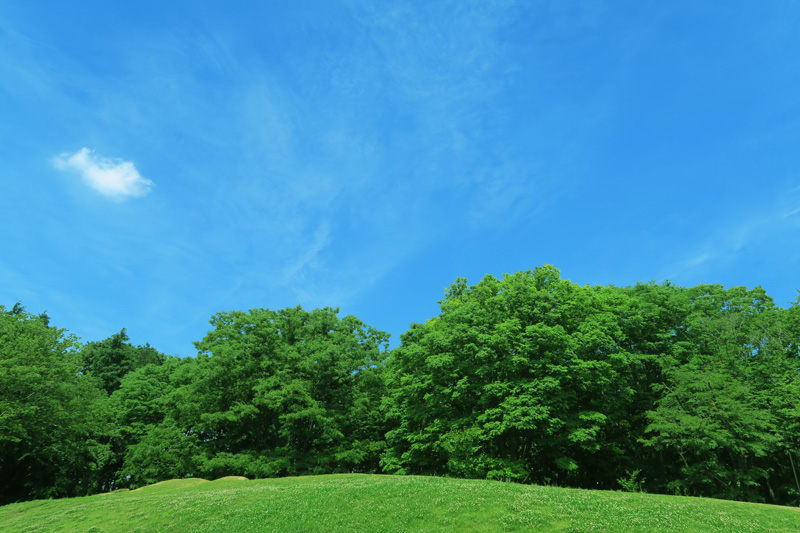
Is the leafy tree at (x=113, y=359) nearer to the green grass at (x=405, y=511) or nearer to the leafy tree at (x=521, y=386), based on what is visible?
the green grass at (x=405, y=511)

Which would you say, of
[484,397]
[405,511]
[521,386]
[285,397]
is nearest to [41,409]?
[285,397]

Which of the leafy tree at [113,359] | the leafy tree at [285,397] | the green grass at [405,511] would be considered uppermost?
the leafy tree at [113,359]

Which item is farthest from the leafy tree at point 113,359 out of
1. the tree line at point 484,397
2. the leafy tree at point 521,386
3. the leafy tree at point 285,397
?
the leafy tree at point 521,386

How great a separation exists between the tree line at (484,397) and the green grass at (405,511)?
38.8ft

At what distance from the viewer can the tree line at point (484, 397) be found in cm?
3294

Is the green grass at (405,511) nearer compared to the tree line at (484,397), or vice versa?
the green grass at (405,511)

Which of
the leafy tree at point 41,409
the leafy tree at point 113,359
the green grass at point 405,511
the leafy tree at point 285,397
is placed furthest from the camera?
the leafy tree at point 113,359

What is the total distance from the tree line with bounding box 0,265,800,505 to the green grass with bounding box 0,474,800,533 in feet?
38.8

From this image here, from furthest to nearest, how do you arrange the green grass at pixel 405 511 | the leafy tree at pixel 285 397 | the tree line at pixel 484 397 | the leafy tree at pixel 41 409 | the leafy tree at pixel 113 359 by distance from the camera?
1. the leafy tree at pixel 113 359
2. the leafy tree at pixel 285 397
3. the leafy tree at pixel 41 409
4. the tree line at pixel 484 397
5. the green grass at pixel 405 511

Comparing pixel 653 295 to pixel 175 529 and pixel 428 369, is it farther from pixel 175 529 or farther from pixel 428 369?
pixel 175 529

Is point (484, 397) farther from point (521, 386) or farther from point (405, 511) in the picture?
point (405, 511)

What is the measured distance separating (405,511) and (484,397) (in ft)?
58.5

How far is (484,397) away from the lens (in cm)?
3528

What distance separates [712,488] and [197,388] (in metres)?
47.1
